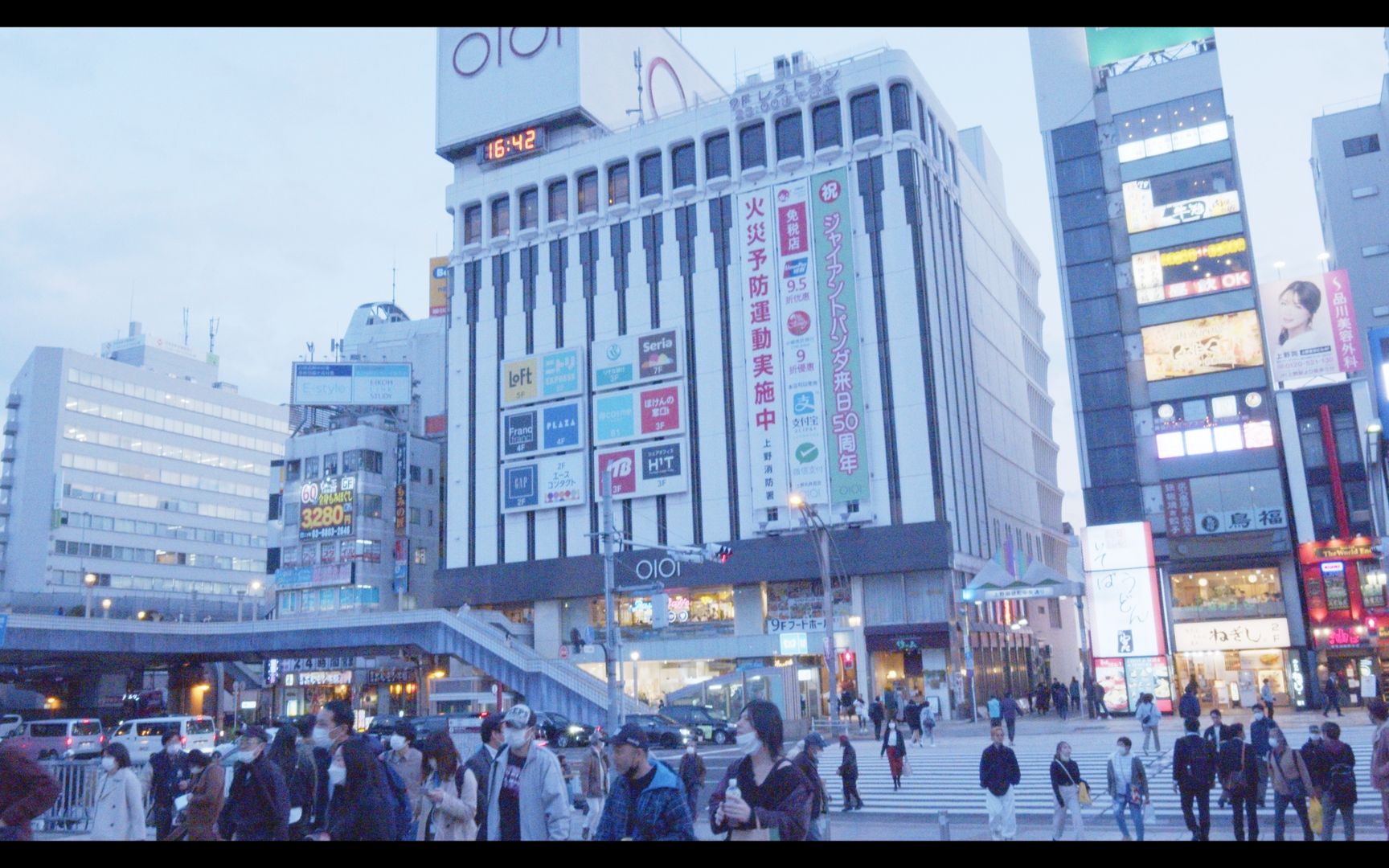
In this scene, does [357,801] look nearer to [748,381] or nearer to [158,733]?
[158,733]

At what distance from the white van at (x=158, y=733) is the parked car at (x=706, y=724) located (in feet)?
50.9

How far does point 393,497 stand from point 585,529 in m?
19.4

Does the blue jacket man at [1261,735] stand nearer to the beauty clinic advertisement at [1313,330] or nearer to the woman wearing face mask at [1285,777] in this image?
the woman wearing face mask at [1285,777]

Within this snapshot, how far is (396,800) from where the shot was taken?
858cm

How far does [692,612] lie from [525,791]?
55194 mm

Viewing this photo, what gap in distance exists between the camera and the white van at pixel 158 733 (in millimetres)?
34469

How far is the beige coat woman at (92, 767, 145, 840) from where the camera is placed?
10.5 m

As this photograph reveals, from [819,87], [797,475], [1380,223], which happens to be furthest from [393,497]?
[1380,223]

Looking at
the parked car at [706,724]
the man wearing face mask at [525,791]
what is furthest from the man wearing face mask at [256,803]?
the parked car at [706,724]

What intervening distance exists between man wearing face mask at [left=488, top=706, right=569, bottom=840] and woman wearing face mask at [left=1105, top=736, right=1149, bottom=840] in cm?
975

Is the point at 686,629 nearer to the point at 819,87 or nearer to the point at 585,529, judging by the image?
the point at 585,529

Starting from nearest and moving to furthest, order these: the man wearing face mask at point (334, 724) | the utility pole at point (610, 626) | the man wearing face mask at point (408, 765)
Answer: the man wearing face mask at point (334, 724) → the man wearing face mask at point (408, 765) → the utility pole at point (610, 626)

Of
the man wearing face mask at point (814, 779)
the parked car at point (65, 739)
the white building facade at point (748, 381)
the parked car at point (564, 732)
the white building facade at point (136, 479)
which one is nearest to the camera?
the man wearing face mask at point (814, 779)

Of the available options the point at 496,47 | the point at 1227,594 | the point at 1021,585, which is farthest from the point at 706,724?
the point at 496,47
